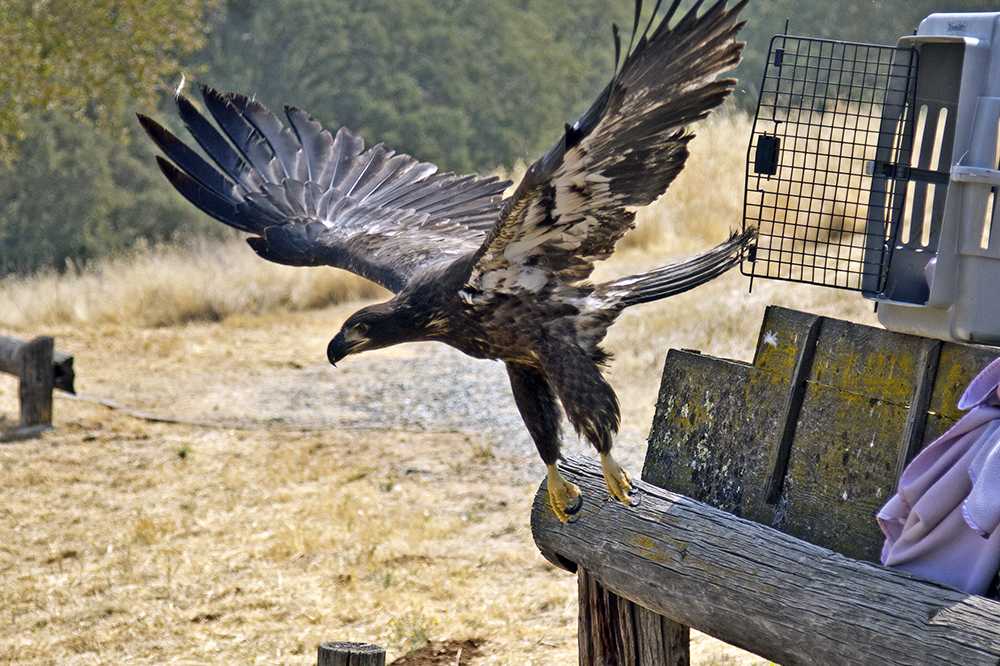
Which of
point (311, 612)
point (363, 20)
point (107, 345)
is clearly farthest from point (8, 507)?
point (363, 20)

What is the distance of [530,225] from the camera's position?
2.98 m

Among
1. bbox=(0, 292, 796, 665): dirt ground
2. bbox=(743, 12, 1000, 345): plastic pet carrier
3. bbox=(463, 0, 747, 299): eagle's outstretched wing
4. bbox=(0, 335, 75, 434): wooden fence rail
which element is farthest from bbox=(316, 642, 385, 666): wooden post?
bbox=(0, 335, 75, 434): wooden fence rail

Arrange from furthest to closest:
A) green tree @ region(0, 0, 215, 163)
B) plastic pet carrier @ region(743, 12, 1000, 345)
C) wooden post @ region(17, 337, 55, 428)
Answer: green tree @ region(0, 0, 215, 163) < wooden post @ region(17, 337, 55, 428) < plastic pet carrier @ region(743, 12, 1000, 345)

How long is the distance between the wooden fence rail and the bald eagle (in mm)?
4086

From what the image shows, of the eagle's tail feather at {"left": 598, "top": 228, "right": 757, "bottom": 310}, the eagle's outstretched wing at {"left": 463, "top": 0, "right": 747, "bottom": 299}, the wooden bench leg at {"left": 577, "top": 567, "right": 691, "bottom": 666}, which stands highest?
the eagle's outstretched wing at {"left": 463, "top": 0, "right": 747, "bottom": 299}

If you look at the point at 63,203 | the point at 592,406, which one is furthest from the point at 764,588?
the point at 63,203

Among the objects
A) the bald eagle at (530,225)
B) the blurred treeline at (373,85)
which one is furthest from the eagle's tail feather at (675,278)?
the blurred treeline at (373,85)

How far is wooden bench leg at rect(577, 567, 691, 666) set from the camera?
9.79 feet

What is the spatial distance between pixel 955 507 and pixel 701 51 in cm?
136

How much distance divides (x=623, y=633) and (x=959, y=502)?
1211 millimetres

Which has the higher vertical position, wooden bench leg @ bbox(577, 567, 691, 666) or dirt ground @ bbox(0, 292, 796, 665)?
wooden bench leg @ bbox(577, 567, 691, 666)

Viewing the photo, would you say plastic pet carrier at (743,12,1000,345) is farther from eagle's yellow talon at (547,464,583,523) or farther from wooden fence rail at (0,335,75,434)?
wooden fence rail at (0,335,75,434)

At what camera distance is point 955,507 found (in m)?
2.27

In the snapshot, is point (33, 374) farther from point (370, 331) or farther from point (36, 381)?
point (370, 331)
